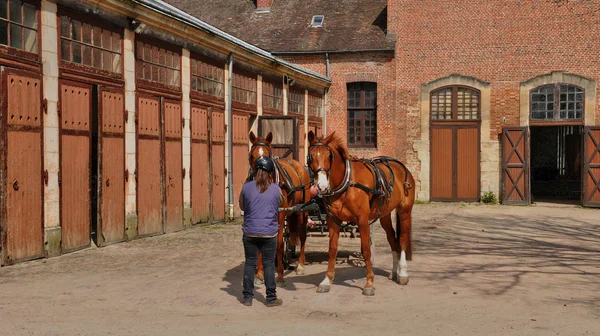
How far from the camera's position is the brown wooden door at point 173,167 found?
14836 millimetres

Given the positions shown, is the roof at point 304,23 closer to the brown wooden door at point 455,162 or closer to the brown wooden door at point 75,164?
the brown wooden door at point 455,162

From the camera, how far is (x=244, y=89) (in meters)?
19.3

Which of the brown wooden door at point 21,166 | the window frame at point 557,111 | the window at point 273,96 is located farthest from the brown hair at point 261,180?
the window frame at point 557,111

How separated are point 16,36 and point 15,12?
13.6 inches

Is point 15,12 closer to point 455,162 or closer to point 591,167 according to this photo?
point 455,162

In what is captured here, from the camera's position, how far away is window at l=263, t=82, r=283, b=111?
2092 cm

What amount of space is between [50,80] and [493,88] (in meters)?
17.4

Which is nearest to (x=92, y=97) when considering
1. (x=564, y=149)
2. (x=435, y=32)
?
(x=435, y=32)

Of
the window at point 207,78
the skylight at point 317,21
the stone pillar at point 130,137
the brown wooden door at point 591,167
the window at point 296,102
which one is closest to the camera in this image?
the stone pillar at point 130,137

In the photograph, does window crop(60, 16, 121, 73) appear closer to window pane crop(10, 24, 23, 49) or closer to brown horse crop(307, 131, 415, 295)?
window pane crop(10, 24, 23, 49)

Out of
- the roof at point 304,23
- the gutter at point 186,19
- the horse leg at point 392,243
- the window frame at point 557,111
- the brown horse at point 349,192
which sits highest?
the roof at point 304,23

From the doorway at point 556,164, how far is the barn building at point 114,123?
14.0 metres

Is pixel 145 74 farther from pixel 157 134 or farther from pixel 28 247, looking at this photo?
pixel 28 247

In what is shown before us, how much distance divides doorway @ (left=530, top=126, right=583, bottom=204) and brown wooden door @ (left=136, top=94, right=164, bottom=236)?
16.5 m
